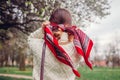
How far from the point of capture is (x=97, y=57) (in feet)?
348

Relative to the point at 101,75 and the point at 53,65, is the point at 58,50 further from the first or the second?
the point at 101,75

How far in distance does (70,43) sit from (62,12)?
333 millimetres

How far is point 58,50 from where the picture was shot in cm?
363

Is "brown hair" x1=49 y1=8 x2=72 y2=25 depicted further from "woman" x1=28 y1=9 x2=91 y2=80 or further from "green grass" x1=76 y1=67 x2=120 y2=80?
"green grass" x1=76 y1=67 x2=120 y2=80

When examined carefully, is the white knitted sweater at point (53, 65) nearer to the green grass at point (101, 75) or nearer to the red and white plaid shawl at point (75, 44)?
the red and white plaid shawl at point (75, 44)

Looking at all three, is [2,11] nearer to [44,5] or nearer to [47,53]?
[44,5]

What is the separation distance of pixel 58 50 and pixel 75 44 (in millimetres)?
192

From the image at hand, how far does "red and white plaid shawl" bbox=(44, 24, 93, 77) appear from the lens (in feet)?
11.9

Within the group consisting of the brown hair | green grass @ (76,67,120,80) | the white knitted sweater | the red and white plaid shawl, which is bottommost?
green grass @ (76,67,120,80)

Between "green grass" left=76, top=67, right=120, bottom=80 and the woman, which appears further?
"green grass" left=76, top=67, right=120, bottom=80

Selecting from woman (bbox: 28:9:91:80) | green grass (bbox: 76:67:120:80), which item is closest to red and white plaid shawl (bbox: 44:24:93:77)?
woman (bbox: 28:9:91:80)

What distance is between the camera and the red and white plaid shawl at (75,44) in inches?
143

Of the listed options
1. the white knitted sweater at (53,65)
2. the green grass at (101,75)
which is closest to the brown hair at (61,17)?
the white knitted sweater at (53,65)

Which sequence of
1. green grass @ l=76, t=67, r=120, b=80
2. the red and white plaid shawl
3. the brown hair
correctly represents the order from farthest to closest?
green grass @ l=76, t=67, r=120, b=80
the brown hair
the red and white plaid shawl
